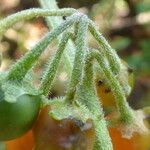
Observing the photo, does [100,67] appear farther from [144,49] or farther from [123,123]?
[144,49]

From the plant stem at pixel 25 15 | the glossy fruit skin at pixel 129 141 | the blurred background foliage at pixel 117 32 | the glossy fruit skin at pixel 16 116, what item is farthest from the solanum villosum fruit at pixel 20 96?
the blurred background foliage at pixel 117 32

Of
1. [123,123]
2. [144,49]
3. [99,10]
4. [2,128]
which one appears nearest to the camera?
[2,128]

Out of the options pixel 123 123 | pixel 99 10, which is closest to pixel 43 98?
pixel 123 123

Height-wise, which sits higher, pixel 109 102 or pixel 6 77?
pixel 6 77

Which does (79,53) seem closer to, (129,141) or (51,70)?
(51,70)

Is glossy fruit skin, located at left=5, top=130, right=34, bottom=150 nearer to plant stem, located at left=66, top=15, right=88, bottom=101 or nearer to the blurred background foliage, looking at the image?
plant stem, located at left=66, top=15, right=88, bottom=101

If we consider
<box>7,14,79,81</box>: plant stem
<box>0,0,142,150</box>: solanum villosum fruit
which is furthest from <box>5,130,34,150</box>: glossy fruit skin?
<box>7,14,79,81</box>: plant stem
